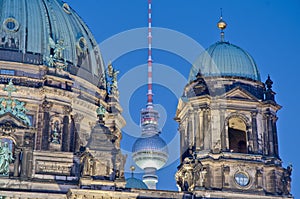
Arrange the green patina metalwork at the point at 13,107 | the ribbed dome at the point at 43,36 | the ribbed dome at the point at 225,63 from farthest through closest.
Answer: the ribbed dome at the point at 43,36 < the ribbed dome at the point at 225,63 < the green patina metalwork at the point at 13,107

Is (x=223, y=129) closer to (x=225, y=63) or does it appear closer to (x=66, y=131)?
(x=225, y=63)

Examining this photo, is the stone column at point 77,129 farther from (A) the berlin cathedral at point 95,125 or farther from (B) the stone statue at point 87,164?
(B) the stone statue at point 87,164

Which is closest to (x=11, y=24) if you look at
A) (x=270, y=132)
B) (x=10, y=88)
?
(x=10, y=88)

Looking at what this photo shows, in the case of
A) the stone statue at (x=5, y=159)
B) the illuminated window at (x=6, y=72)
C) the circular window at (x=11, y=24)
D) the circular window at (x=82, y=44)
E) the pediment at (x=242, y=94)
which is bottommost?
the stone statue at (x=5, y=159)

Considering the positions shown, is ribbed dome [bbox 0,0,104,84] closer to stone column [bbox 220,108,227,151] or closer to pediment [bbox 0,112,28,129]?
pediment [bbox 0,112,28,129]

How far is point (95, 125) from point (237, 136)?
9955 mm

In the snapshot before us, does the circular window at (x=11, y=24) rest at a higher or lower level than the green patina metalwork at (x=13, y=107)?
higher

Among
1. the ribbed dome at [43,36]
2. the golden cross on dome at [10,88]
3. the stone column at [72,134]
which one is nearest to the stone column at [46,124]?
the stone column at [72,134]

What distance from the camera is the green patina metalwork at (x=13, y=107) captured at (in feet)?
161

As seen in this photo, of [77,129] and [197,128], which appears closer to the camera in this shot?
[197,128]

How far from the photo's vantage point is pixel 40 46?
55.8m

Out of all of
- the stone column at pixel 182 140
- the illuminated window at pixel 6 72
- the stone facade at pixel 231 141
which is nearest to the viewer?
the stone facade at pixel 231 141

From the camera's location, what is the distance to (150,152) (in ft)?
360

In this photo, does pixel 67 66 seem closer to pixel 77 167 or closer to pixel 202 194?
pixel 77 167
